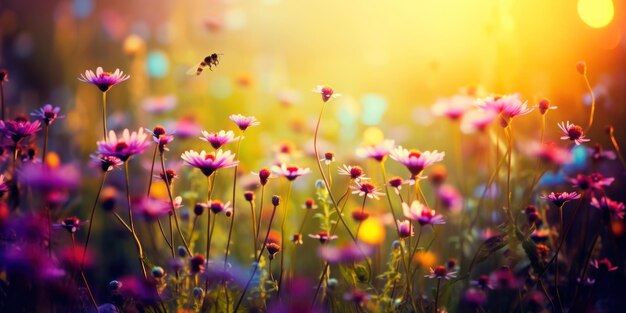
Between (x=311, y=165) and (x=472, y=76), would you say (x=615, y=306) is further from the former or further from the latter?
(x=472, y=76)

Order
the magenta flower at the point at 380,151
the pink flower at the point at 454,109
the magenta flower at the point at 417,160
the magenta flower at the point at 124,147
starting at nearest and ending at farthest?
the magenta flower at the point at 124,147
the magenta flower at the point at 417,160
the magenta flower at the point at 380,151
the pink flower at the point at 454,109

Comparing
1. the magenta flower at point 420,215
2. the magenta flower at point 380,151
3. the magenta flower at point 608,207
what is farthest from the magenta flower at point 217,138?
the magenta flower at point 608,207

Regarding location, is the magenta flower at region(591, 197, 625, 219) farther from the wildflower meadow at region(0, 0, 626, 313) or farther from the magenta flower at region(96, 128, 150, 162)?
the magenta flower at region(96, 128, 150, 162)

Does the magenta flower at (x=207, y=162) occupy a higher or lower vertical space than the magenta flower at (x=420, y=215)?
higher

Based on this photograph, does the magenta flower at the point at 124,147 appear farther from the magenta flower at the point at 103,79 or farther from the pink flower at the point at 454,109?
the pink flower at the point at 454,109

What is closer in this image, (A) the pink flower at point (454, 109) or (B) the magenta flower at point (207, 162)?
(B) the magenta flower at point (207, 162)

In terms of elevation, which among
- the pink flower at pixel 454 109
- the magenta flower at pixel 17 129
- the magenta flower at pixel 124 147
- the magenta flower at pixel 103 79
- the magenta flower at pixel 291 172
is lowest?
the magenta flower at pixel 291 172

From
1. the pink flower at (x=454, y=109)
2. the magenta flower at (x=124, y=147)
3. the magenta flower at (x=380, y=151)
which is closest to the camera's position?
the magenta flower at (x=124, y=147)

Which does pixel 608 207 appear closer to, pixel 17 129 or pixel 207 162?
pixel 207 162
